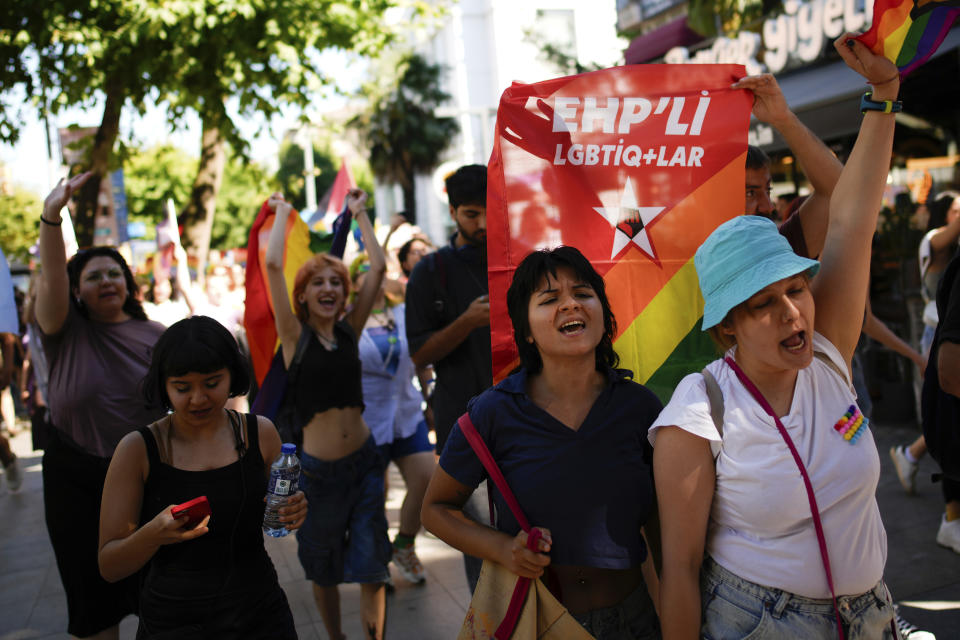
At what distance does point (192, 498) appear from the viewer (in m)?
2.69

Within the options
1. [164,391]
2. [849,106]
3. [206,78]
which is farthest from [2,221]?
[164,391]

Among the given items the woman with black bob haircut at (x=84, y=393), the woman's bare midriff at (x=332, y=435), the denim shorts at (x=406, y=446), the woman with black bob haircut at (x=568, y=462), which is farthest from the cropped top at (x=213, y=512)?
the denim shorts at (x=406, y=446)

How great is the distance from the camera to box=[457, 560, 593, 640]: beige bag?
6.93ft

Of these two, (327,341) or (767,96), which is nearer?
(767,96)

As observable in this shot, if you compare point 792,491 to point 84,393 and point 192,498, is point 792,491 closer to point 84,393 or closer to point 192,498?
point 192,498

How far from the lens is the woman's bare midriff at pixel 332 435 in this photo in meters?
4.19

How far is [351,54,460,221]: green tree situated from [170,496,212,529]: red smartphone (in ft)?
154

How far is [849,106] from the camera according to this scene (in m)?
10.6

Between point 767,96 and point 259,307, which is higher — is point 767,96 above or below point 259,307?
above

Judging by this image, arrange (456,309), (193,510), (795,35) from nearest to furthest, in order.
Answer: (193,510), (456,309), (795,35)

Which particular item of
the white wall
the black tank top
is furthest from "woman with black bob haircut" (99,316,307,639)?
the white wall

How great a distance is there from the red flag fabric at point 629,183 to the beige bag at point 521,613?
0.83 metres

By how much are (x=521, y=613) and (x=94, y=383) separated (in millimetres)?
2533

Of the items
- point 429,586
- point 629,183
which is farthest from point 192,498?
point 429,586
